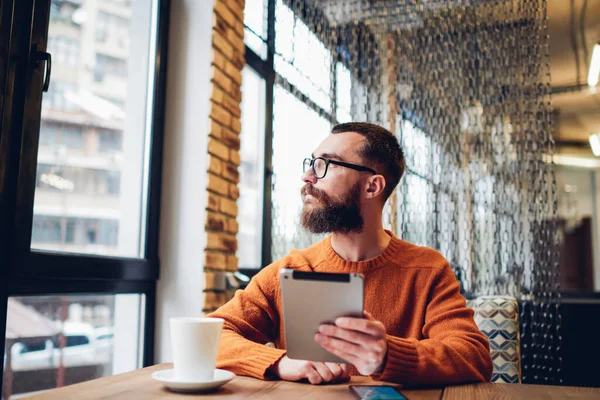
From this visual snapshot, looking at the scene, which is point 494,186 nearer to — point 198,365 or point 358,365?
point 358,365

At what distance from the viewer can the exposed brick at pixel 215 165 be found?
2170mm

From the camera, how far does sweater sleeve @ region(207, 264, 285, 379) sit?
1.15 metres

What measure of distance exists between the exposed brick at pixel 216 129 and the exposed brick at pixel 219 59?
0.25 meters

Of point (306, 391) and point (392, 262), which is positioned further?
point (392, 262)

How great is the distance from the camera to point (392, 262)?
4.60ft

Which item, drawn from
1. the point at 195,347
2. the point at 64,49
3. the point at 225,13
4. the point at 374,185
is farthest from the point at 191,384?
the point at 225,13

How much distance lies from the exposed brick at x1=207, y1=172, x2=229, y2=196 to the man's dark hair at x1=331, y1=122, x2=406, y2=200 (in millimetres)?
752

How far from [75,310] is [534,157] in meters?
2.06

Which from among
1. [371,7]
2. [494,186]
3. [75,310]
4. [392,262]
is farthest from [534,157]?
[75,310]

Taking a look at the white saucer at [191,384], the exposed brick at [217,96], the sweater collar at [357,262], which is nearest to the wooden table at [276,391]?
the white saucer at [191,384]

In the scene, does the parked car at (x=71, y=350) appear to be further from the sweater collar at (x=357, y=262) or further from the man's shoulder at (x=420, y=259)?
the man's shoulder at (x=420, y=259)

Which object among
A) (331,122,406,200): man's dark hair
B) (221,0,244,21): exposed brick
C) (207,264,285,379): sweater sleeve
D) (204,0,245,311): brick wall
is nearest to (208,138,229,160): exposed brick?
(204,0,245,311): brick wall

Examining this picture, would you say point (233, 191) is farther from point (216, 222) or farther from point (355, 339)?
point (355, 339)

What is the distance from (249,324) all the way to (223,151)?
42.3 inches
